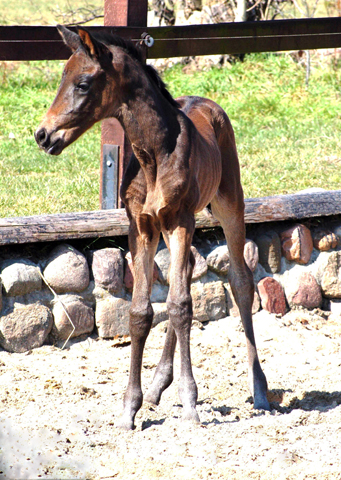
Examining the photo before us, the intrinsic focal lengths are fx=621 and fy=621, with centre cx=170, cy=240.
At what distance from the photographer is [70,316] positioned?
14.4 ft

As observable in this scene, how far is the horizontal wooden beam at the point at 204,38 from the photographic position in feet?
14.3

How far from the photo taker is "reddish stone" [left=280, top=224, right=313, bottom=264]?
5000 millimetres

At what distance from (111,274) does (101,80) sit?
5.88 ft

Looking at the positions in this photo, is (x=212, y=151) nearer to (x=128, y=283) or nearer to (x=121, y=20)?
(x=128, y=283)

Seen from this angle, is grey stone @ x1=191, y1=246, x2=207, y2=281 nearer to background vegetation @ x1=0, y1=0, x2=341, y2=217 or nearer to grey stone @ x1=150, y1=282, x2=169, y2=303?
grey stone @ x1=150, y1=282, x2=169, y2=303

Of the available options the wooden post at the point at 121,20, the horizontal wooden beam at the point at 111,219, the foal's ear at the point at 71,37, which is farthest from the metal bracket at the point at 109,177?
the foal's ear at the point at 71,37

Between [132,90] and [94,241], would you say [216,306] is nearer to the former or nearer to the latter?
[94,241]

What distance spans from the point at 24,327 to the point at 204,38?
8.50ft

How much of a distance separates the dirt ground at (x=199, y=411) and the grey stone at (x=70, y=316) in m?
0.11

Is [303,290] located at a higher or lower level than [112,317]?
higher

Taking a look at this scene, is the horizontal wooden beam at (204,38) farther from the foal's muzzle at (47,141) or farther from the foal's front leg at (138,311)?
the foal's front leg at (138,311)

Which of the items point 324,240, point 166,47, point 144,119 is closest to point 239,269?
point 144,119

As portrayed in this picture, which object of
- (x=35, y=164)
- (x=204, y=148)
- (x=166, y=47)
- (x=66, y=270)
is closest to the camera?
(x=204, y=148)

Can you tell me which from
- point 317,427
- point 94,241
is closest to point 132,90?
point 94,241
